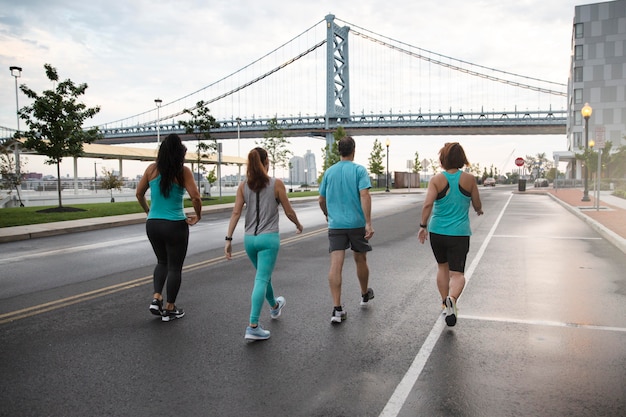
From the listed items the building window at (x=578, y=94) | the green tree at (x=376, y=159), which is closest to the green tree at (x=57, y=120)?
the green tree at (x=376, y=159)

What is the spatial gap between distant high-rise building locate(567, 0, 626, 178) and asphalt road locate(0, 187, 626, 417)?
7996 centimetres

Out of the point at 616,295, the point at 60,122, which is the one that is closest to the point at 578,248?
the point at 616,295

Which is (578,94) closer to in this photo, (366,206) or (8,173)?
(8,173)

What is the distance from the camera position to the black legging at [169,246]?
5195 mm

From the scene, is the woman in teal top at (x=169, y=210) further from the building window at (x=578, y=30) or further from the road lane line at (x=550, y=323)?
the building window at (x=578, y=30)

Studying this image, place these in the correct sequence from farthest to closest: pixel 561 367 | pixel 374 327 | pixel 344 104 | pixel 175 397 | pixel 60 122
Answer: pixel 344 104 → pixel 60 122 → pixel 374 327 → pixel 561 367 → pixel 175 397

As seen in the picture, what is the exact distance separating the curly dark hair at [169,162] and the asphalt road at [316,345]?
58.2 inches

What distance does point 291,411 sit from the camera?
126 inches

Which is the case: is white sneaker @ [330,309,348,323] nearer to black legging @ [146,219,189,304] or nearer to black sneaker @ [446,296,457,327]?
black sneaker @ [446,296,457,327]

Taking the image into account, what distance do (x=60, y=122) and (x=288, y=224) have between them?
37.4ft

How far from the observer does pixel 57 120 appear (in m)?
20.3

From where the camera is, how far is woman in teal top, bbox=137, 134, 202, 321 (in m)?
5.16

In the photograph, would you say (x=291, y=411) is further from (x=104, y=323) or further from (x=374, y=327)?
(x=104, y=323)

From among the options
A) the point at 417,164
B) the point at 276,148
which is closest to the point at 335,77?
the point at 417,164
